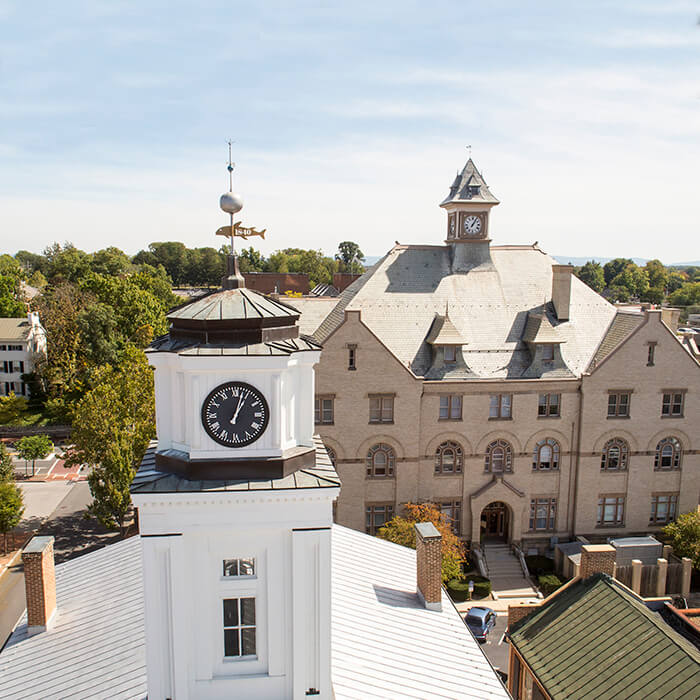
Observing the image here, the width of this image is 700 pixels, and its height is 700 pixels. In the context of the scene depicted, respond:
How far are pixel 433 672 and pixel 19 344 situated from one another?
256 ft

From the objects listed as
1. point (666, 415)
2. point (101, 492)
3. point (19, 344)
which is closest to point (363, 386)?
point (101, 492)

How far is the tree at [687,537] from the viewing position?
36.8 meters

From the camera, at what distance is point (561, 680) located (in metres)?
19.8

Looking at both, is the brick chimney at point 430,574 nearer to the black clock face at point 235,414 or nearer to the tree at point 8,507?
the black clock face at point 235,414

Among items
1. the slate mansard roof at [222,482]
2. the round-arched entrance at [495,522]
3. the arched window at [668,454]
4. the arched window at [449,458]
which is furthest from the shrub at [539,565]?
the slate mansard roof at [222,482]

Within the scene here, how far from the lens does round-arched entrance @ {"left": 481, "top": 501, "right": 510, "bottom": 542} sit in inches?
1629

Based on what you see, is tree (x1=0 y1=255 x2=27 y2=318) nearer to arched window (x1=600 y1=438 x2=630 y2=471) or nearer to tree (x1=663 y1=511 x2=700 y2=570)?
arched window (x1=600 y1=438 x2=630 y2=471)

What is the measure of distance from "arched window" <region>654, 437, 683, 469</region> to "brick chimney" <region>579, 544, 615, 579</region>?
774 inches

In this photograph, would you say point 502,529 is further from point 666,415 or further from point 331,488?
point 331,488

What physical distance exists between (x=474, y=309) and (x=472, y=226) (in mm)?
6800

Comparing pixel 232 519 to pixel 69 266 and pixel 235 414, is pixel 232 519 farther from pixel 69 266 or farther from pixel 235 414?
pixel 69 266

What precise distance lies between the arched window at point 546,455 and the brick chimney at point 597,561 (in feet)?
53.8

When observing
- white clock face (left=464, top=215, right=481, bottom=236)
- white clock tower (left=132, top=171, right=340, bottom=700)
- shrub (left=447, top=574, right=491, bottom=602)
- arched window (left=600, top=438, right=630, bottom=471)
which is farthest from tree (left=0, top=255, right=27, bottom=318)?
white clock tower (left=132, top=171, right=340, bottom=700)

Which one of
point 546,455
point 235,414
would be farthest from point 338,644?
point 546,455
